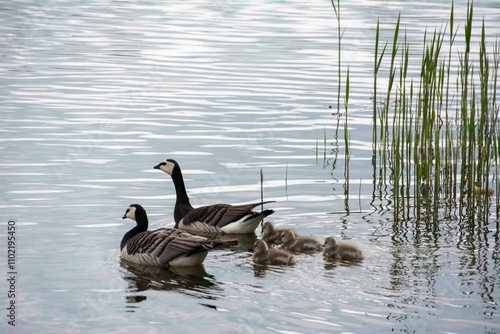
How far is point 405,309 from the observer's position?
943 centimetres

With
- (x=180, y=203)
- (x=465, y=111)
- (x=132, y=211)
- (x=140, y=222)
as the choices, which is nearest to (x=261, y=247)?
(x=140, y=222)

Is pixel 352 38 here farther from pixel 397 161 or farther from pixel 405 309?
pixel 405 309

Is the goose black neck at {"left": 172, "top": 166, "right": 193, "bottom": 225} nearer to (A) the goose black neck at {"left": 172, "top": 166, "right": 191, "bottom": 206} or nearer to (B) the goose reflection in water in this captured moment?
(A) the goose black neck at {"left": 172, "top": 166, "right": 191, "bottom": 206}

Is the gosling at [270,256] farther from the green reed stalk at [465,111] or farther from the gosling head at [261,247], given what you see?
the green reed stalk at [465,111]

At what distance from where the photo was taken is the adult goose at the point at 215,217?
12.7 m

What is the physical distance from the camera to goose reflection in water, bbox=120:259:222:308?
10.2 meters

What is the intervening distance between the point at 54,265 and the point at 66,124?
8058 millimetres

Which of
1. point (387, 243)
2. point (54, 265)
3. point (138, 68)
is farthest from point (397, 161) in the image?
point (138, 68)

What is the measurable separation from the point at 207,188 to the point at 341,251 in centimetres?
428

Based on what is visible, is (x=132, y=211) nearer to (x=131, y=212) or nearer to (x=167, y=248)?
(x=131, y=212)

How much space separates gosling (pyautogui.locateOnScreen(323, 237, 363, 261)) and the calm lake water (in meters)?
0.13

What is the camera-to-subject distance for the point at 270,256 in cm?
1100

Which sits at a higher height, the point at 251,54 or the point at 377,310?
the point at 251,54

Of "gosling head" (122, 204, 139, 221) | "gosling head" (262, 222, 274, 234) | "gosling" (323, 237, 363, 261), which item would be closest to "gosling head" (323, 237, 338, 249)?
"gosling" (323, 237, 363, 261)
